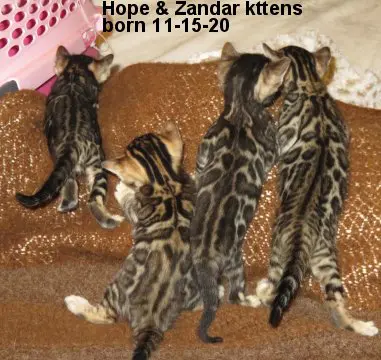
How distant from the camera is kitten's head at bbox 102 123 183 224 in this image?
2.09m

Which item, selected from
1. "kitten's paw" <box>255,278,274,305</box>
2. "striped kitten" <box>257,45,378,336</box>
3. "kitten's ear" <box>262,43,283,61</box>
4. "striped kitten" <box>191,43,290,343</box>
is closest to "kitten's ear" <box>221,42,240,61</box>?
"striped kitten" <box>191,43,290,343</box>

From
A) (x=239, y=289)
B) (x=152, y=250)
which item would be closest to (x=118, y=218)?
(x=152, y=250)

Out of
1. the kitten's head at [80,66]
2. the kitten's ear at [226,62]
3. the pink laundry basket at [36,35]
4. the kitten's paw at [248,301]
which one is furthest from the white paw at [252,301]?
the pink laundry basket at [36,35]

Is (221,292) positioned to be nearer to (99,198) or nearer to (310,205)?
(310,205)

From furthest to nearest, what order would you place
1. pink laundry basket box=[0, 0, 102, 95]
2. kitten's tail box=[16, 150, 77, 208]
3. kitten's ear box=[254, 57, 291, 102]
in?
pink laundry basket box=[0, 0, 102, 95] < kitten's ear box=[254, 57, 291, 102] < kitten's tail box=[16, 150, 77, 208]

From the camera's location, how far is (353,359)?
6.60ft

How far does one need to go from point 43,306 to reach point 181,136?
0.77 meters

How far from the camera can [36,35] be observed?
2.60m

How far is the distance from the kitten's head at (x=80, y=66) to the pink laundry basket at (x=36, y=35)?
0.13 meters

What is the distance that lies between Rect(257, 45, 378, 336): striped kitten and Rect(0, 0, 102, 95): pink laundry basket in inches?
39.6

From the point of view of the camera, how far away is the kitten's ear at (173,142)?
2178mm

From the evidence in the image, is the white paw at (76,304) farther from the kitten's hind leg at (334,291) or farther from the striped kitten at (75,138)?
the kitten's hind leg at (334,291)

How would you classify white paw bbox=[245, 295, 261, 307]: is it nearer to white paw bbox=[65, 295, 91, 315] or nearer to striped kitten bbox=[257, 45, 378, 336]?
striped kitten bbox=[257, 45, 378, 336]

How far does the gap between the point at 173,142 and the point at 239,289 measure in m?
0.52
